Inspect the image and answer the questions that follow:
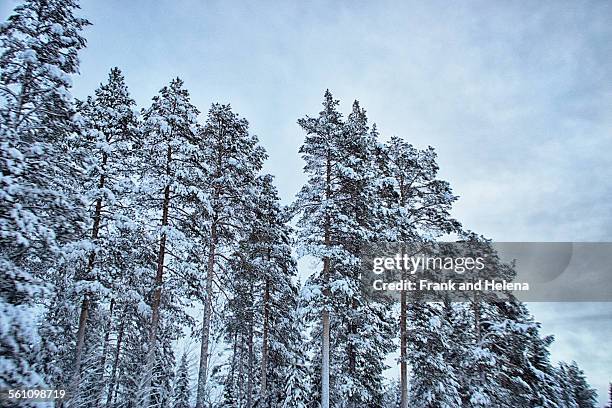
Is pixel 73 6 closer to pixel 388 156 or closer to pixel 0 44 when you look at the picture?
pixel 0 44

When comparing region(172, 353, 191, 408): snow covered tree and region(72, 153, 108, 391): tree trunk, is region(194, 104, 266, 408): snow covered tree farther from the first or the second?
region(72, 153, 108, 391): tree trunk

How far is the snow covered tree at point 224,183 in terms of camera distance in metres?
18.2

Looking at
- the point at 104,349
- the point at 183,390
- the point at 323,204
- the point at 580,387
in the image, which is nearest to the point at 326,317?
the point at 323,204

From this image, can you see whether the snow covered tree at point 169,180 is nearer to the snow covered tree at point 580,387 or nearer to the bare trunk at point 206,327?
the bare trunk at point 206,327

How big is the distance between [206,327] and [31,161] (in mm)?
9741

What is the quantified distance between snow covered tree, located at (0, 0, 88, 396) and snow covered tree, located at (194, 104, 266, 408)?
5932mm

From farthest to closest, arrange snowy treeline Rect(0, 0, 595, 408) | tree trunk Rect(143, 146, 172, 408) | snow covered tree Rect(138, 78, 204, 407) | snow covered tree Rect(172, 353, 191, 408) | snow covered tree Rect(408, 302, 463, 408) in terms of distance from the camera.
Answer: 1. snow covered tree Rect(408, 302, 463, 408)
2. snow covered tree Rect(138, 78, 204, 407)
3. tree trunk Rect(143, 146, 172, 408)
4. snowy treeline Rect(0, 0, 595, 408)
5. snow covered tree Rect(172, 353, 191, 408)

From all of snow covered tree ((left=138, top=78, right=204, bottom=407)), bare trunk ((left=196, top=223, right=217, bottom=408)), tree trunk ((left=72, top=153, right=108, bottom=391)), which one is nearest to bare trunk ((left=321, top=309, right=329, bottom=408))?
bare trunk ((left=196, top=223, right=217, bottom=408))

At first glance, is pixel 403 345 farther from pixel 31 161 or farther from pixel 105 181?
pixel 31 161

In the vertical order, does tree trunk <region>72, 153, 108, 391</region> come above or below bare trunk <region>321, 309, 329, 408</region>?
above

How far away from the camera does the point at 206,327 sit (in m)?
16.9

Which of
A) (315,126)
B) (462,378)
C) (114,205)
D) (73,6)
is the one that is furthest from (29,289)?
(462,378)

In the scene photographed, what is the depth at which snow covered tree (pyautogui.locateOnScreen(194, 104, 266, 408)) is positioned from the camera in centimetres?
1823

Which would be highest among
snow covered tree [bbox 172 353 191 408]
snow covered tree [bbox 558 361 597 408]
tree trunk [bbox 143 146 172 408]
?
tree trunk [bbox 143 146 172 408]
